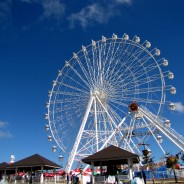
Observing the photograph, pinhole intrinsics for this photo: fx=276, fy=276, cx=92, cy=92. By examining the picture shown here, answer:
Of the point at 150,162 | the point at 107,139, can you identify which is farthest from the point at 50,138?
the point at 150,162

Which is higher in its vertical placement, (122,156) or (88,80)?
(88,80)

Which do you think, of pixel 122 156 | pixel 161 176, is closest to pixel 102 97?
pixel 161 176

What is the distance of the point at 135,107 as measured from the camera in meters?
37.1

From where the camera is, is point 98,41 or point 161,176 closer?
point 161,176

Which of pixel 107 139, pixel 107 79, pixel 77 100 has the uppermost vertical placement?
pixel 107 79

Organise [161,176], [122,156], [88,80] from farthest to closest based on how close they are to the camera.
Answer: [88,80], [161,176], [122,156]

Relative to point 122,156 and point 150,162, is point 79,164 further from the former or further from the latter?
point 122,156

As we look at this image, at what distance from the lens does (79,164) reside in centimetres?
3466

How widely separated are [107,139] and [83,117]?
422cm

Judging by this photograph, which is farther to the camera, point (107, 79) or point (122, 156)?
point (107, 79)

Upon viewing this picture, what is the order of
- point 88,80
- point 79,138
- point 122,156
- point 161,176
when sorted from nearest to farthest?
point 122,156 < point 161,176 < point 79,138 < point 88,80

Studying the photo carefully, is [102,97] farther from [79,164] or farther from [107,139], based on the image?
[79,164]

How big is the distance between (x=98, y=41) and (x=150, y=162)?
57.3 feet

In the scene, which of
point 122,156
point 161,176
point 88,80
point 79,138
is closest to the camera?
point 122,156
